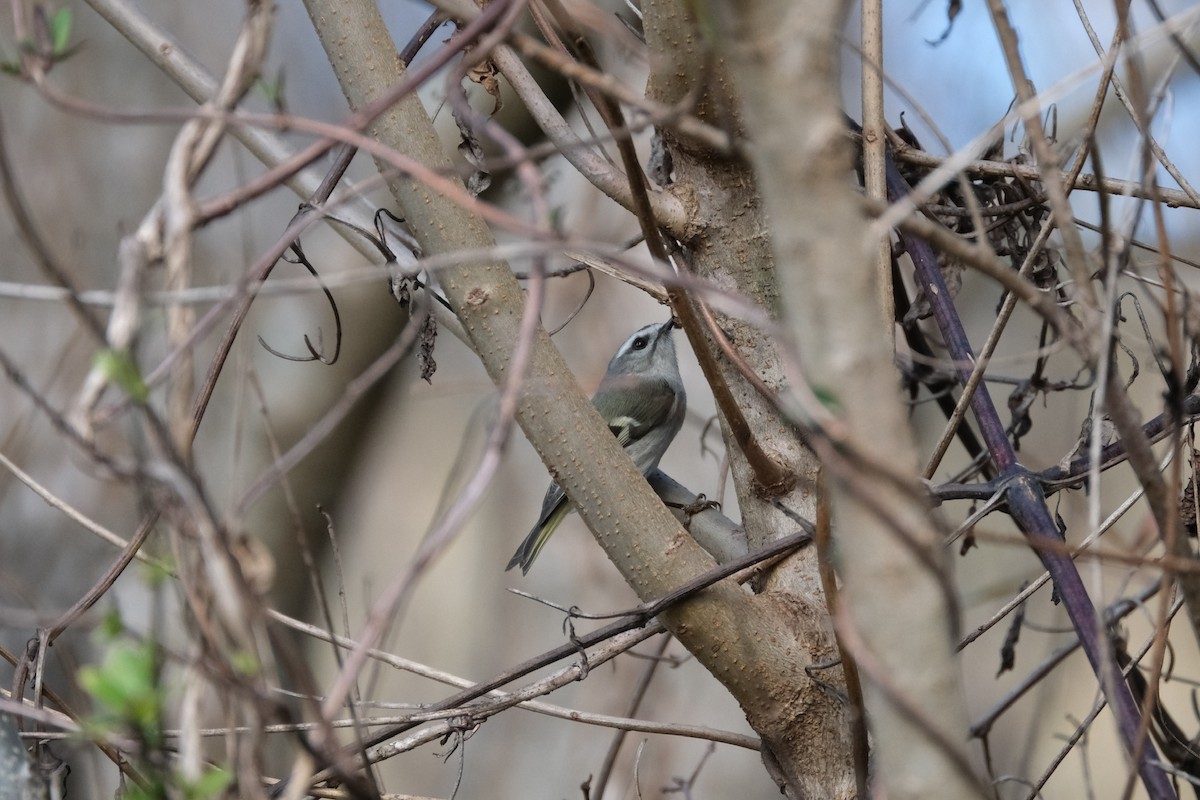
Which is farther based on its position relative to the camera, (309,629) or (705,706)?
(705,706)

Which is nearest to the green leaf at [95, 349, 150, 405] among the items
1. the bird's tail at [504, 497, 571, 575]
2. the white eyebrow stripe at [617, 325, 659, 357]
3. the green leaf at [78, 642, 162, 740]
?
the green leaf at [78, 642, 162, 740]

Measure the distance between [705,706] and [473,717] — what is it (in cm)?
352

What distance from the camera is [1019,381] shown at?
2031mm

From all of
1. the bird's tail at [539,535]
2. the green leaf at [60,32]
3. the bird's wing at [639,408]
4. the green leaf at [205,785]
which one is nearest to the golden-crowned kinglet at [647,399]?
the bird's wing at [639,408]

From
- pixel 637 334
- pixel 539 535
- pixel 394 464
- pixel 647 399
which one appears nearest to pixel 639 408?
pixel 647 399

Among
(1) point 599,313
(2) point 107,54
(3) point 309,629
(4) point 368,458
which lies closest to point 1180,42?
(3) point 309,629

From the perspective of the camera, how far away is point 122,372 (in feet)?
2.29

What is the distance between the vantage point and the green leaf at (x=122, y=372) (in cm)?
69

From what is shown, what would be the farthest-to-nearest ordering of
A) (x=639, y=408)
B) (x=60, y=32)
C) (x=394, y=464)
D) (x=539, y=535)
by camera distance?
(x=394, y=464), (x=639, y=408), (x=539, y=535), (x=60, y=32)

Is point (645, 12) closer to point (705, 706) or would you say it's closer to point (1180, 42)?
point (1180, 42)

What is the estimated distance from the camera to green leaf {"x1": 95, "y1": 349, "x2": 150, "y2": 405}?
2.26 feet

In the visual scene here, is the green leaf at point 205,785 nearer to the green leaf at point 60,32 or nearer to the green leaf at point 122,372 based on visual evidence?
the green leaf at point 122,372

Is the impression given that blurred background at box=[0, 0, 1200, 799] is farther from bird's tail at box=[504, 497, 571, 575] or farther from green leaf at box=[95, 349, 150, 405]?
green leaf at box=[95, 349, 150, 405]

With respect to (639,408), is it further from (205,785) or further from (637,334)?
(205,785)
